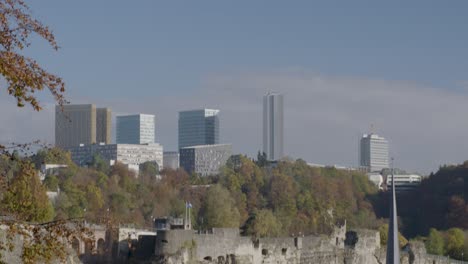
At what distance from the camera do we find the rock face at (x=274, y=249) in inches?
1854

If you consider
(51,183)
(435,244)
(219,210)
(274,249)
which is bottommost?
(435,244)

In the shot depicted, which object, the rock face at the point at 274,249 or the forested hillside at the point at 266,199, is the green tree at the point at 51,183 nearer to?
Answer: the forested hillside at the point at 266,199

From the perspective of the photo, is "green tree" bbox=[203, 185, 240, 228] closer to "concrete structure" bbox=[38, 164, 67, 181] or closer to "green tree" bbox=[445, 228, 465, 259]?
"concrete structure" bbox=[38, 164, 67, 181]

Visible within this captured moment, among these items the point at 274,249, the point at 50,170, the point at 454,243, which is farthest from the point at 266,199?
the point at 274,249

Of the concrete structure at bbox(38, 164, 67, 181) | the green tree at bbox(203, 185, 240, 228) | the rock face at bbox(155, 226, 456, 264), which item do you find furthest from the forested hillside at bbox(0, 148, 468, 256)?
the rock face at bbox(155, 226, 456, 264)

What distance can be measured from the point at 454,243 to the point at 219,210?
1839 centimetres

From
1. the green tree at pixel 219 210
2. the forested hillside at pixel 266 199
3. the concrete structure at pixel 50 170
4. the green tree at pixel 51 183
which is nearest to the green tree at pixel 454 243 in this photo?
the forested hillside at pixel 266 199

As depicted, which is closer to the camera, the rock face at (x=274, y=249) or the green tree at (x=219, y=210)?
Result: the rock face at (x=274, y=249)

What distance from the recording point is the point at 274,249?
56.3m

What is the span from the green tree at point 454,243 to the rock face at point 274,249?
24.9 m

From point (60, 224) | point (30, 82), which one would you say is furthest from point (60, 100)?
point (60, 224)

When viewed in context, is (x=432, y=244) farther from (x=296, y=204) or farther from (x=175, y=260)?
(x=175, y=260)

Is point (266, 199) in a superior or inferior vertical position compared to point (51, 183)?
inferior

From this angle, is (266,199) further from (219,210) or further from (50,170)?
(219,210)
